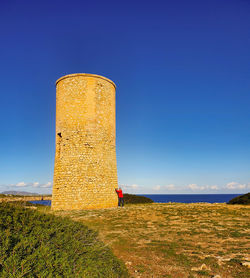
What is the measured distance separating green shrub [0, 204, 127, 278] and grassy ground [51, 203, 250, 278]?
3.03 feet

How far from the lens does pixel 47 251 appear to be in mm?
3102

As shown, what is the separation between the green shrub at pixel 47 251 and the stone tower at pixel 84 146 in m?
9.76

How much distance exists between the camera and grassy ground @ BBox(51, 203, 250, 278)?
4.67m

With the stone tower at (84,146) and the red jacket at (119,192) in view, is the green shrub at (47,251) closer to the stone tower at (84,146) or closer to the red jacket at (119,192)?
the stone tower at (84,146)

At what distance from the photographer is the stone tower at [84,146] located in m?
14.4

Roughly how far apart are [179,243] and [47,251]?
15.2 feet

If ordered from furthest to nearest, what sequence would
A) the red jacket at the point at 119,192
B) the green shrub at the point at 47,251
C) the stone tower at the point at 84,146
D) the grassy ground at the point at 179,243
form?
the red jacket at the point at 119,192
the stone tower at the point at 84,146
the grassy ground at the point at 179,243
the green shrub at the point at 47,251

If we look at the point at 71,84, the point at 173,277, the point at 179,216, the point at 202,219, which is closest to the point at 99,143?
the point at 71,84

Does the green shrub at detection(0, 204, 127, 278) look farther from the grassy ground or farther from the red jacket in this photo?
the red jacket

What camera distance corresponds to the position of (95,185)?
14.5m

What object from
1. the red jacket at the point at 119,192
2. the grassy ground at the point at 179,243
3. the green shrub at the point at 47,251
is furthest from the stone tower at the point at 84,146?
the green shrub at the point at 47,251

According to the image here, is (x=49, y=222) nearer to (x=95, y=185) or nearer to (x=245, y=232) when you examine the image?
(x=245, y=232)

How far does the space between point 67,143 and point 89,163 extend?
216cm

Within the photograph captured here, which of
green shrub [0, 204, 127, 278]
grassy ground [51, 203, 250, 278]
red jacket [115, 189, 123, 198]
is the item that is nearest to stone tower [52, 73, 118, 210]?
red jacket [115, 189, 123, 198]
